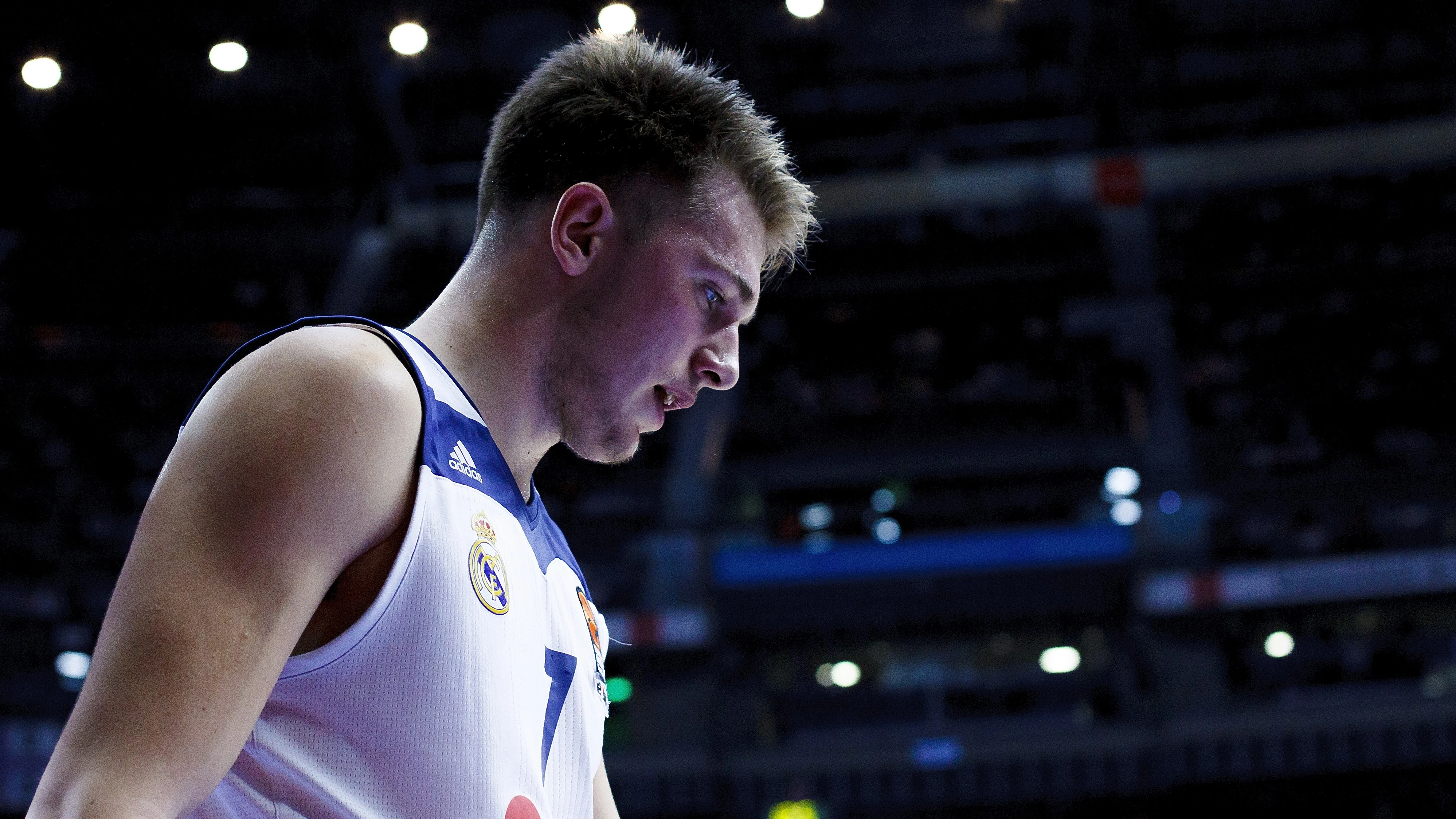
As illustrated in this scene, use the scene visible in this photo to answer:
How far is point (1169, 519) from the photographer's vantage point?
12.8 meters

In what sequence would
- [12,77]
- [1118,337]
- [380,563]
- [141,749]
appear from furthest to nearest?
1. [1118,337]
2. [12,77]
3. [380,563]
4. [141,749]

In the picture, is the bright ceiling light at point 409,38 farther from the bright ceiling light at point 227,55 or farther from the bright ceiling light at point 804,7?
the bright ceiling light at point 804,7

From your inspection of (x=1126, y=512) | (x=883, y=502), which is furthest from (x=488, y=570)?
(x=1126, y=512)

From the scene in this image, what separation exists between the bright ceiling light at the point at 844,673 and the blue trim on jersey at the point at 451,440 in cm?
1309

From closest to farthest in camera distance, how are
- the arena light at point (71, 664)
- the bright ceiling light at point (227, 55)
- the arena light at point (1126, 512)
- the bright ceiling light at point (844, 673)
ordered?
the bright ceiling light at point (227, 55) → the arena light at point (71, 664) → the arena light at point (1126, 512) → the bright ceiling light at point (844, 673)

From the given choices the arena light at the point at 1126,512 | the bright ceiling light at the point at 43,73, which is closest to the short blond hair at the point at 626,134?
the bright ceiling light at the point at 43,73

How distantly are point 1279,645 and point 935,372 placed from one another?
536cm

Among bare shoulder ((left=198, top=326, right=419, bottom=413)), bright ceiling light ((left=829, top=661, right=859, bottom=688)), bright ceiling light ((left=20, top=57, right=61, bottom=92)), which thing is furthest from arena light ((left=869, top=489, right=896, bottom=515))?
bare shoulder ((left=198, top=326, right=419, bottom=413))

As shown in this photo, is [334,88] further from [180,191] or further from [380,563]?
[380,563]

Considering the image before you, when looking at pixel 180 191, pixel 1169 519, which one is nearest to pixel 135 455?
pixel 180 191

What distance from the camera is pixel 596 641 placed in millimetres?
1313

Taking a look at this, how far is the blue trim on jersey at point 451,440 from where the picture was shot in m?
0.95

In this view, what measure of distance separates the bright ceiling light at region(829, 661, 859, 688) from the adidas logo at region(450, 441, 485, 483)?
13252 millimetres

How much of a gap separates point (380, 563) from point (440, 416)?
146mm
